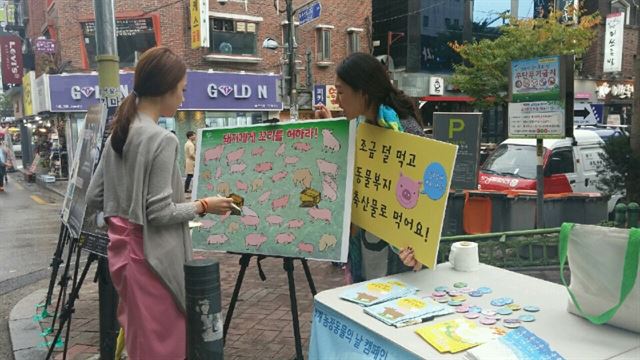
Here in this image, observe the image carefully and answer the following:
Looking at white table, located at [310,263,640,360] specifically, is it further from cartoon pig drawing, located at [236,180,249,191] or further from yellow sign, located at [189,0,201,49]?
yellow sign, located at [189,0,201,49]

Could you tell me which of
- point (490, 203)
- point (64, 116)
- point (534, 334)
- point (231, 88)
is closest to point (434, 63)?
point (231, 88)

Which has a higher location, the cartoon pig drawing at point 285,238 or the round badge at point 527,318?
the cartoon pig drawing at point 285,238

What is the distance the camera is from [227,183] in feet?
10.00

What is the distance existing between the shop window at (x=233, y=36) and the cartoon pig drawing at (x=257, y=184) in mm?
17085

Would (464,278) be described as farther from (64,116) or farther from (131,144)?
(64,116)

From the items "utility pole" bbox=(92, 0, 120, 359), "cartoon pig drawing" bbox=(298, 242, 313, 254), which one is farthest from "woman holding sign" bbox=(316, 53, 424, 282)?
"utility pole" bbox=(92, 0, 120, 359)

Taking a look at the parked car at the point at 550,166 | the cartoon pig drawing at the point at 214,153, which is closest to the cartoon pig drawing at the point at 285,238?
the cartoon pig drawing at the point at 214,153

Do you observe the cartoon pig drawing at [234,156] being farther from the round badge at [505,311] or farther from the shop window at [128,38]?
the shop window at [128,38]

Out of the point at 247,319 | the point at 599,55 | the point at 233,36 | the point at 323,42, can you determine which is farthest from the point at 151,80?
the point at 599,55

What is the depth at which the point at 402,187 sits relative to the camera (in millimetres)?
2264

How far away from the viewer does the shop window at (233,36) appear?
18.9 m

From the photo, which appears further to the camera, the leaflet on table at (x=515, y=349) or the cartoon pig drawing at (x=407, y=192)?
the cartoon pig drawing at (x=407, y=192)

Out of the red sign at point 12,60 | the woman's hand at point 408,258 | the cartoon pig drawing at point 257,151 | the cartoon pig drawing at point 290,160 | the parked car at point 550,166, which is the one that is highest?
the red sign at point 12,60

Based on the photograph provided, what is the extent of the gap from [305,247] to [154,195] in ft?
2.96
